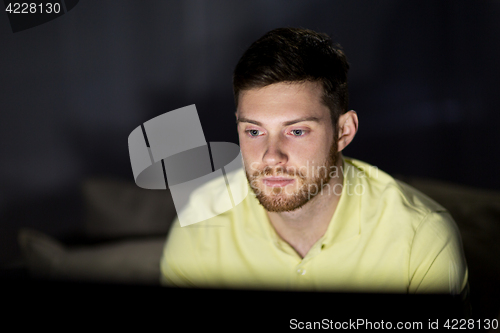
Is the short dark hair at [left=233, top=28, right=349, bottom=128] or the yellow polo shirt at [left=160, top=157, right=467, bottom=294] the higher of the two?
the short dark hair at [left=233, top=28, right=349, bottom=128]

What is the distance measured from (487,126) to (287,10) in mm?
550

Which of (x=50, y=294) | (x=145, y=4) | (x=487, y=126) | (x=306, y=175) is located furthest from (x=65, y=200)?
(x=487, y=126)

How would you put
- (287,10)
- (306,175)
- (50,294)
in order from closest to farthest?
(306,175)
(287,10)
(50,294)

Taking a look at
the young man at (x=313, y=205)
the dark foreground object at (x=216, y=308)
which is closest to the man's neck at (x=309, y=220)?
the young man at (x=313, y=205)

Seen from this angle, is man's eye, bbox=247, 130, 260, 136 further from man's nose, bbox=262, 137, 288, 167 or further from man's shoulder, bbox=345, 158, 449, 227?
man's shoulder, bbox=345, 158, 449, 227

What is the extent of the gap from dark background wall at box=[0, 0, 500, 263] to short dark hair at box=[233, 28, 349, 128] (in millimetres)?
127

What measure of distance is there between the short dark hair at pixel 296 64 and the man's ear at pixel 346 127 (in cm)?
2

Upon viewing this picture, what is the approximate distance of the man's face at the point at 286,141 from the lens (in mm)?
788

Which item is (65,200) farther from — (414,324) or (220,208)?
(414,324)

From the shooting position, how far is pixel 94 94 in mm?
1038

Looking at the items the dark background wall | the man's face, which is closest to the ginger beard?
the man's face

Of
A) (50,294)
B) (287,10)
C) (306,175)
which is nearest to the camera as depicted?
(306,175)

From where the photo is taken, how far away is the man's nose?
2.58ft

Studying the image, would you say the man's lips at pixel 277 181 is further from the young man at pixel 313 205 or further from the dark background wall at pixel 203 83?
the dark background wall at pixel 203 83
